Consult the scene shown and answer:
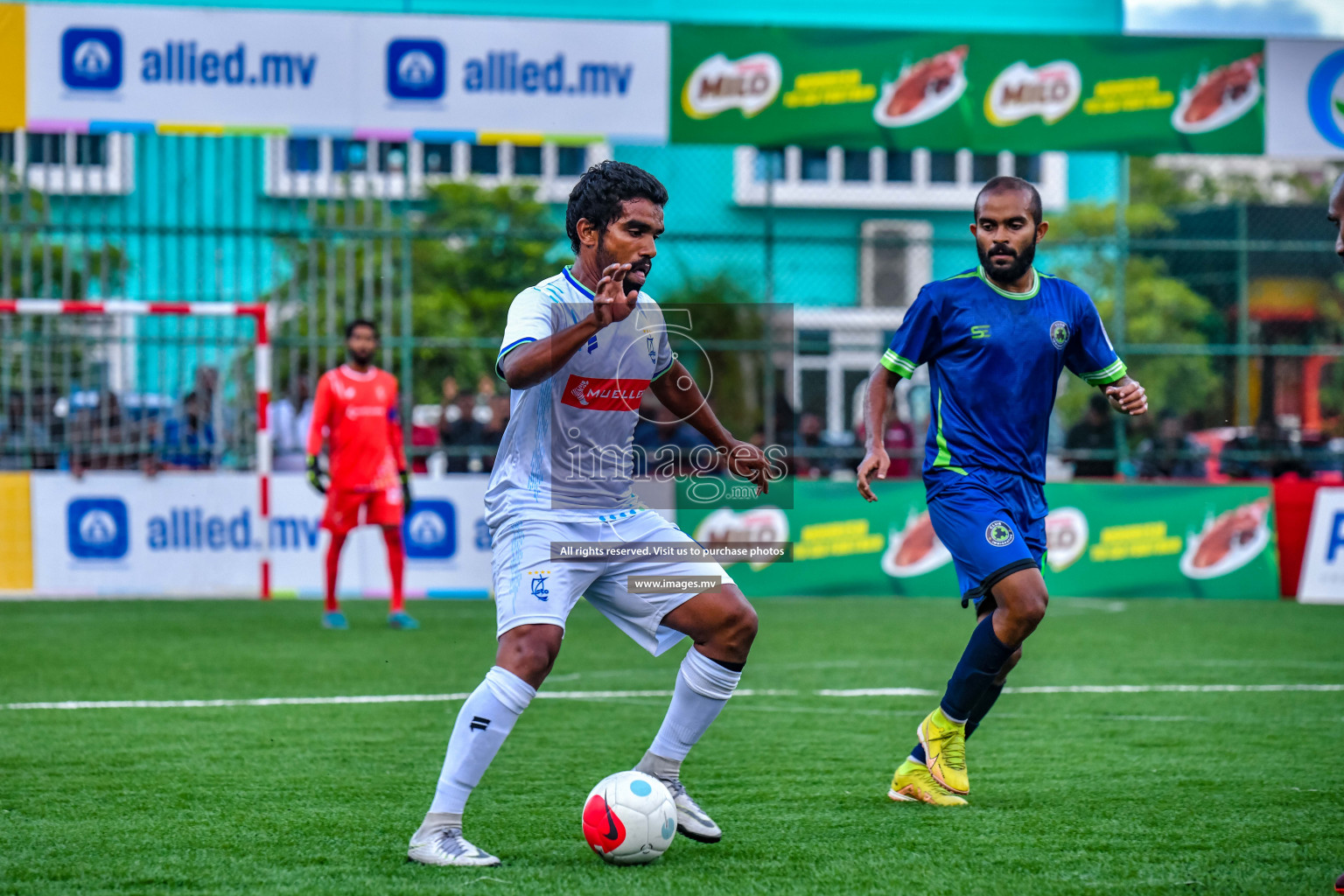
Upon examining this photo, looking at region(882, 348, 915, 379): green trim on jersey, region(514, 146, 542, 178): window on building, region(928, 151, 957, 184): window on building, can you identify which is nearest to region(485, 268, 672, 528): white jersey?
region(882, 348, 915, 379): green trim on jersey

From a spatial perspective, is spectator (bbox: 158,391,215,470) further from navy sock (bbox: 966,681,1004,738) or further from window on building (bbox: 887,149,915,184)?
window on building (bbox: 887,149,915,184)

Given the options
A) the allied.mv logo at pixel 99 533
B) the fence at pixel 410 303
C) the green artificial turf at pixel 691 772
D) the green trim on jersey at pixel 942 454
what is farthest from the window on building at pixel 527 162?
the green trim on jersey at pixel 942 454

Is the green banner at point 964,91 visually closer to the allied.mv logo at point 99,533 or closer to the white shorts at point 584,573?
the allied.mv logo at point 99,533

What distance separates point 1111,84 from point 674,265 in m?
5.14

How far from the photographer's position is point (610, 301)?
13.4 ft

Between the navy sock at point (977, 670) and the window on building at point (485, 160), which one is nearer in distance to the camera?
the navy sock at point (977, 670)

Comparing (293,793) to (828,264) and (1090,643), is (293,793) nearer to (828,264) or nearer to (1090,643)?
(1090,643)

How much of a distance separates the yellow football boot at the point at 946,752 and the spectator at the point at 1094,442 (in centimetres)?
986

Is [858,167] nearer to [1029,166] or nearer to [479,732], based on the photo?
[1029,166]

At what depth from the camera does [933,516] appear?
563 cm

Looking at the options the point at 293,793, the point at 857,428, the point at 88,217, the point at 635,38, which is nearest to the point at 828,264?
the point at 857,428

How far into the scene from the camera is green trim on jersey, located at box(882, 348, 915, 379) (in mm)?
5672

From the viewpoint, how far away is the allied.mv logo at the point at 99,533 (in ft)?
45.6

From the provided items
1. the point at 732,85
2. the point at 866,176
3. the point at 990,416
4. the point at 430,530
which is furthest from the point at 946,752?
the point at 866,176
